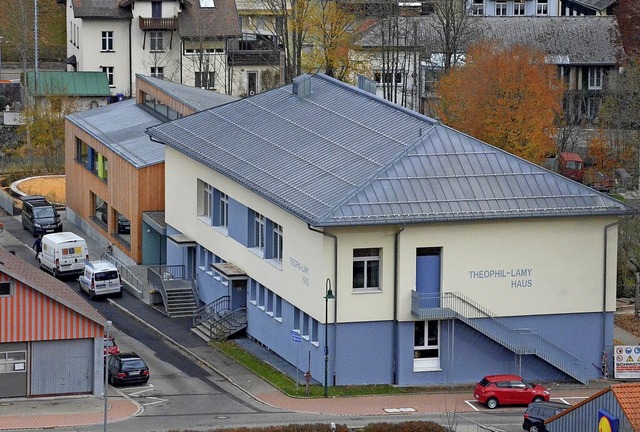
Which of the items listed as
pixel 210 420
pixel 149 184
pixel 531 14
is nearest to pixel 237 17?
pixel 531 14

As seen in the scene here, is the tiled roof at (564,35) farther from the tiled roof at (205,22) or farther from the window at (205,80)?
the window at (205,80)

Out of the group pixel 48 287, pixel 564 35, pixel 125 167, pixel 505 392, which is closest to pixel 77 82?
pixel 564 35

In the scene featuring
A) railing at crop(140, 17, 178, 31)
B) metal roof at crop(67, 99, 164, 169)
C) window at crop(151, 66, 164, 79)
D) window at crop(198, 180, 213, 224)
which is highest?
railing at crop(140, 17, 178, 31)

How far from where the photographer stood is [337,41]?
12050cm

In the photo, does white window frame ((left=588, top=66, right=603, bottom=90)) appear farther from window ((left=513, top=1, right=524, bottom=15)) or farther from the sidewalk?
the sidewalk

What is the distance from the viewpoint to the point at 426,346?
6788 cm

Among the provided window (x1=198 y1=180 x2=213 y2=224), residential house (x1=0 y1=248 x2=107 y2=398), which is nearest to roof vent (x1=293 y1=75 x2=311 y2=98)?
window (x1=198 y1=180 x2=213 y2=224)

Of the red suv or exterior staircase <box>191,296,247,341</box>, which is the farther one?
exterior staircase <box>191,296,247,341</box>

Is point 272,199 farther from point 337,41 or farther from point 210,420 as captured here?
point 337,41

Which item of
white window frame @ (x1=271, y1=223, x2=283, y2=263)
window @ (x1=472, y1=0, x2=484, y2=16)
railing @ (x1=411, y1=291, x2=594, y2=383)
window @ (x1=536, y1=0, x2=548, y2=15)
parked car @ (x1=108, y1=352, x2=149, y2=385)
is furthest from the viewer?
window @ (x1=536, y1=0, x2=548, y2=15)

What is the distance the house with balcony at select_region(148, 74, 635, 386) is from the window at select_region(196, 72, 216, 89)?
5842cm

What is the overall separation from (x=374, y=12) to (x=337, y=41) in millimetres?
13824

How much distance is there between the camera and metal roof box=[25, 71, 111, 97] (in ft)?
413

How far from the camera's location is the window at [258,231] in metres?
73.4
